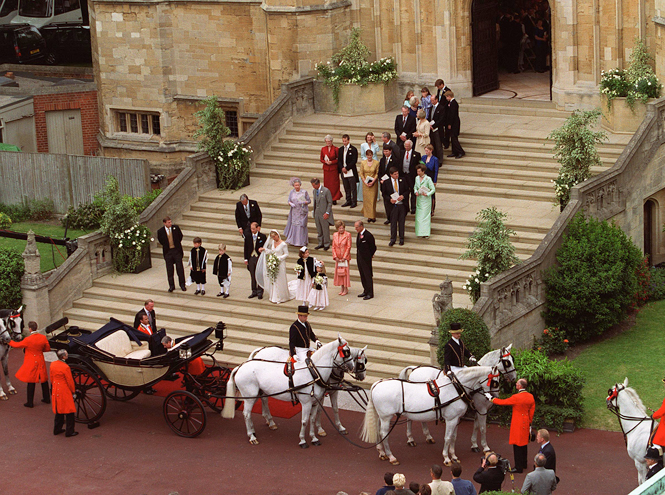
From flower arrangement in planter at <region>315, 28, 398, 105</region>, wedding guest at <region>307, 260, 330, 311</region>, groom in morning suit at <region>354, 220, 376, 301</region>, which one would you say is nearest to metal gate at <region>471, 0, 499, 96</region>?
flower arrangement in planter at <region>315, 28, 398, 105</region>

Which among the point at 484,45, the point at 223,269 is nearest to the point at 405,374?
the point at 223,269

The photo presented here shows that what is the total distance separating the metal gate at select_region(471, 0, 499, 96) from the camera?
1197 inches

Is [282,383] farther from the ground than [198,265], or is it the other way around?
[198,265]

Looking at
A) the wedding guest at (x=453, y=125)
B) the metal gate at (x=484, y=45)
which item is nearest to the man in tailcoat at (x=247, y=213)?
the wedding guest at (x=453, y=125)

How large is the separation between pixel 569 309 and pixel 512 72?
1390 centimetres

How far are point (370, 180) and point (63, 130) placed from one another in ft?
50.3

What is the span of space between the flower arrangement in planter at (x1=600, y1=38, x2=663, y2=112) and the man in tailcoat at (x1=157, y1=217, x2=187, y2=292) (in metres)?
11.0

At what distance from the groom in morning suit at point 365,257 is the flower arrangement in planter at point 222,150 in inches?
252

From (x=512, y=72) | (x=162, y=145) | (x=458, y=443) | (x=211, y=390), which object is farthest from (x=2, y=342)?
(x=512, y=72)

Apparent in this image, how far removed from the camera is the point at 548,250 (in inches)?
888

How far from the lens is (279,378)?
60.7 ft

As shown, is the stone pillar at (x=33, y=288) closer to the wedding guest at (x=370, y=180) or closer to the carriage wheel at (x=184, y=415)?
the carriage wheel at (x=184, y=415)

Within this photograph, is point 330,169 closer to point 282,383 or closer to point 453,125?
point 453,125

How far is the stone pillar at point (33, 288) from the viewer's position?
2409 cm
